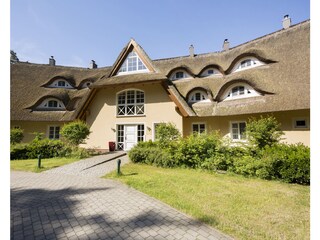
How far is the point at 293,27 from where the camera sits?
15.7 m

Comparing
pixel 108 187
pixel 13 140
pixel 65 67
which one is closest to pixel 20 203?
pixel 108 187

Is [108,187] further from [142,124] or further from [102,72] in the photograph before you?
[102,72]

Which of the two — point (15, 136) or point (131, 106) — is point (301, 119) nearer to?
point (131, 106)

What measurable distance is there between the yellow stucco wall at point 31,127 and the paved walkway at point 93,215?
14.4 m

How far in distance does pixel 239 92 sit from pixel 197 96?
3745 millimetres

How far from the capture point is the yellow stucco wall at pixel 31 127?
19.5m

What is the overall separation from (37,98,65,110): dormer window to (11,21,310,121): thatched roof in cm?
64

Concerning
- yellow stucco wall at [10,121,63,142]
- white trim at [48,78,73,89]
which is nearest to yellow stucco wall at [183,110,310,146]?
yellow stucco wall at [10,121,63,142]

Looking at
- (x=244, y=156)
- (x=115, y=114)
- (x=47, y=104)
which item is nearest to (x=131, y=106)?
(x=115, y=114)

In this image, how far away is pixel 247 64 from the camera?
16297 mm

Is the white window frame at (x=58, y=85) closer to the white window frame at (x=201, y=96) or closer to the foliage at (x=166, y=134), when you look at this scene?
the white window frame at (x=201, y=96)

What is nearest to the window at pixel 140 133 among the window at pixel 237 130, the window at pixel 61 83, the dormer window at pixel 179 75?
the dormer window at pixel 179 75

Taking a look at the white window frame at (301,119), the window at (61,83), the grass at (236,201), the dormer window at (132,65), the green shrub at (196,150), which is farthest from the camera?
the window at (61,83)
